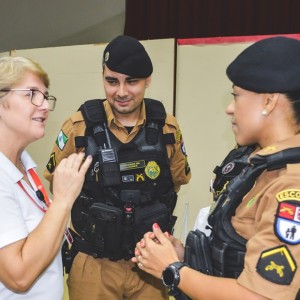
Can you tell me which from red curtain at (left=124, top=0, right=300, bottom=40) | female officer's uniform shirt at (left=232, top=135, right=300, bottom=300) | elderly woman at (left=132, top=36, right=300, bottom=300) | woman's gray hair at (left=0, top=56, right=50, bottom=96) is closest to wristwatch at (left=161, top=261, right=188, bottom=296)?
elderly woman at (left=132, top=36, right=300, bottom=300)

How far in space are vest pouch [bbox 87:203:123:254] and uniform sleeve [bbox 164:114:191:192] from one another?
0.41m

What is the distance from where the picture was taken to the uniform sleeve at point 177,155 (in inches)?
71.3

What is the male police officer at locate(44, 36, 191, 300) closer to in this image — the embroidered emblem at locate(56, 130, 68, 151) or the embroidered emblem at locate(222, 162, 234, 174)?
the embroidered emblem at locate(56, 130, 68, 151)

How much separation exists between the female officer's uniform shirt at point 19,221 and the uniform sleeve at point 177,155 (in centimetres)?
77

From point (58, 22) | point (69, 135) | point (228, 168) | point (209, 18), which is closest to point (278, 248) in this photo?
point (228, 168)

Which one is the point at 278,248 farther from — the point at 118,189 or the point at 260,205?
the point at 118,189

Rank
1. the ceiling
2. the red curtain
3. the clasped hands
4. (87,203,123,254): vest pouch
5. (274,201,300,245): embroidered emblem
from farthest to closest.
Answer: the ceiling → the red curtain → (87,203,123,254): vest pouch → the clasped hands → (274,201,300,245): embroidered emblem

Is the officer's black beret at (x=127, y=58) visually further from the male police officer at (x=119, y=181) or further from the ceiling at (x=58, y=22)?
the ceiling at (x=58, y=22)

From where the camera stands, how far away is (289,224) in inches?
32.1

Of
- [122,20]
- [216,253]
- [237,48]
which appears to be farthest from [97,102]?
[122,20]

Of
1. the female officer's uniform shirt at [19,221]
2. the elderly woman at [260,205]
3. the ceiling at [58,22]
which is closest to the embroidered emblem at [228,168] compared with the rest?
the elderly woman at [260,205]

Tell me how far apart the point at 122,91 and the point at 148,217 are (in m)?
0.55

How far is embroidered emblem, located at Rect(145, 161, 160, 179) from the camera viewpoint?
1.67 m

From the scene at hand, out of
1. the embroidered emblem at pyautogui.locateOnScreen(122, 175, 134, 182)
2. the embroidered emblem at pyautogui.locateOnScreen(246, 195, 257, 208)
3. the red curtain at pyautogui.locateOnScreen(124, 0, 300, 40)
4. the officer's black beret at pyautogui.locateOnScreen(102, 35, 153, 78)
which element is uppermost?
the red curtain at pyautogui.locateOnScreen(124, 0, 300, 40)
